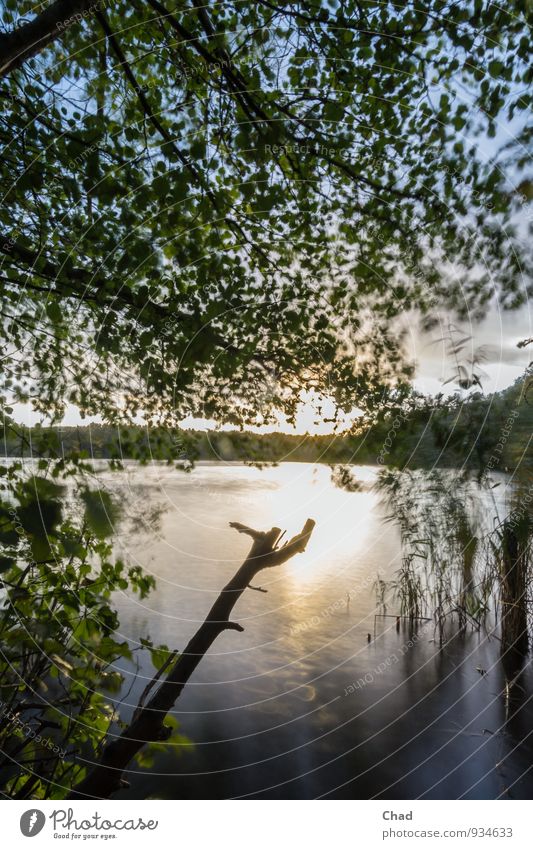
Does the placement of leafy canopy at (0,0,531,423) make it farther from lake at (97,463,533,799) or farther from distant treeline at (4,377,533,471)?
lake at (97,463,533,799)

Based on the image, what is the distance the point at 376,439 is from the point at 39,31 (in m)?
1.74

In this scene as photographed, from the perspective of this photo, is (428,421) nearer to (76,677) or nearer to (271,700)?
(76,677)

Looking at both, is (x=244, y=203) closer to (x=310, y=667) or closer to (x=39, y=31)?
(x=39, y=31)

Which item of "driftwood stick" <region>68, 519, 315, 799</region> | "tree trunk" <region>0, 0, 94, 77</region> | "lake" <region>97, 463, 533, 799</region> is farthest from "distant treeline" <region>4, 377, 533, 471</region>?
"tree trunk" <region>0, 0, 94, 77</region>

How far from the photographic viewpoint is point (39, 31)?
136 centimetres

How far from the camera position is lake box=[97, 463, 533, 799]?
1.84 metres

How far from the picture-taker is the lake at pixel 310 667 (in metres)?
1.84

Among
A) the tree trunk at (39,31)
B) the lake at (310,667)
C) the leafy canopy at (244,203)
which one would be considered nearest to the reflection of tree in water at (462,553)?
the lake at (310,667)

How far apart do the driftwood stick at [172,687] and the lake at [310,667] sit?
96 mm

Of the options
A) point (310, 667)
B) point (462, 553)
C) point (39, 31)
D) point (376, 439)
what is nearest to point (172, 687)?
point (376, 439)

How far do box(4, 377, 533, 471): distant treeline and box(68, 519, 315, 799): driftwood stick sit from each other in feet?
1.22

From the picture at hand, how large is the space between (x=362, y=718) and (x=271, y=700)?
1.68 ft

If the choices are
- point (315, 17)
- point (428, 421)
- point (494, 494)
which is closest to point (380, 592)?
point (494, 494)

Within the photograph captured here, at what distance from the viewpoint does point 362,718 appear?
2443 mm
